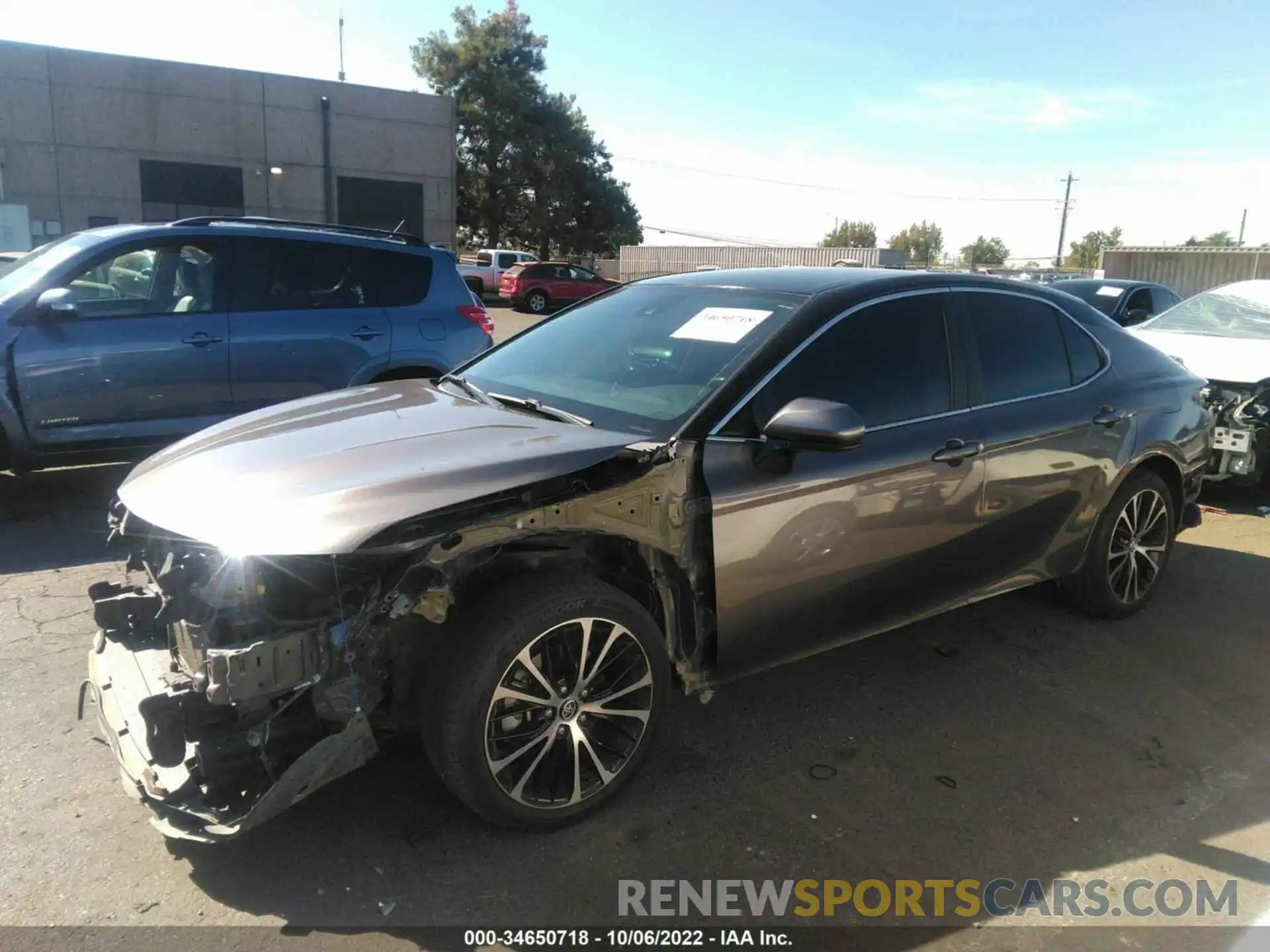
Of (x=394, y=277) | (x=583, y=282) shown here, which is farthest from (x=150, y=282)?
(x=583, y=282)

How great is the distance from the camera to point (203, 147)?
27203 mm

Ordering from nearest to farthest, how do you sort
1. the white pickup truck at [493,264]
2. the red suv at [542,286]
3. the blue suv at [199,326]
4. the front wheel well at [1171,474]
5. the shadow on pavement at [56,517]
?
the front wheel well at [1171,474] → the shadow on pavement at [56,517] → the blue suv at [199,326] → the red suv at [542,286] → the white pickup truck at [493,264]

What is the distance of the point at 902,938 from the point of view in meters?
2.48

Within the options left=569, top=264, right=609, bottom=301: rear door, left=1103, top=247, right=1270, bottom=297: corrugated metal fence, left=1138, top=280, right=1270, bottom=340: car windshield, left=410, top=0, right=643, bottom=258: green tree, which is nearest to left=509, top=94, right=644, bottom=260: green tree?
left=410, top=0, right=643, bottom=258: green tree

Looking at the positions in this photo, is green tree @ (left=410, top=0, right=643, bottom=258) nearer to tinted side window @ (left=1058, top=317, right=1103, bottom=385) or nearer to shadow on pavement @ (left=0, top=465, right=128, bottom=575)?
shadow on pavement @ (left=0, top=465, right=128, bottom=575)

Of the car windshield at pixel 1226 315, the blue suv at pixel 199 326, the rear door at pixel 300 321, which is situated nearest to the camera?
the blue suv at pixel 199 326

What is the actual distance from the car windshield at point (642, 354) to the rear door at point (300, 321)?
114 inches

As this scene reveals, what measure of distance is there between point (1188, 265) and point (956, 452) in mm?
29923

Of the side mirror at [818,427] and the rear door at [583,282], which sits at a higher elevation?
the rear door at [583,282]

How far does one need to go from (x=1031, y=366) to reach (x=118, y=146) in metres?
29.3

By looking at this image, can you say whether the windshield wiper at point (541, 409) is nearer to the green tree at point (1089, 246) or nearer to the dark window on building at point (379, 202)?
the dark window on building at point (379, 202)

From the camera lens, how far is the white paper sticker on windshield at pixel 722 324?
3383 millimetres

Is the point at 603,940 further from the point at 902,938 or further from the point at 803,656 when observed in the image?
the point at 803,656

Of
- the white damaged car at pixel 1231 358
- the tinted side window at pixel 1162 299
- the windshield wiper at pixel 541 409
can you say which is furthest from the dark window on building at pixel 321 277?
the tinted side window at pixel 1162 299
